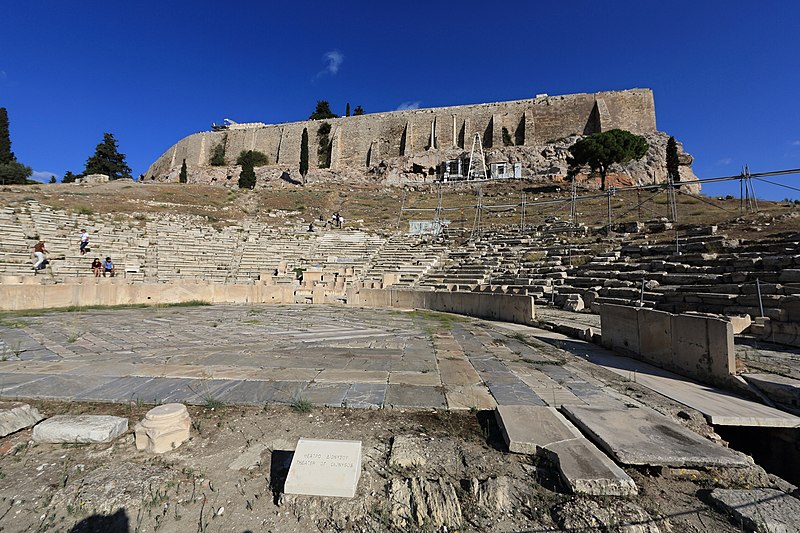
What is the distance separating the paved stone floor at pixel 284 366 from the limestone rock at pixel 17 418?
0.46 m

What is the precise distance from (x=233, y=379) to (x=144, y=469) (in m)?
1.72

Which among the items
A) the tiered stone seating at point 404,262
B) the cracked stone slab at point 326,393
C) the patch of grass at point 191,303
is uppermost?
the tiered stone seating at point 404,262

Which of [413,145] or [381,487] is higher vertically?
[413,145]

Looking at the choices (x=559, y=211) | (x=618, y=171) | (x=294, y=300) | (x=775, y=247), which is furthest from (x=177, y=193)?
(x=618, y=171)

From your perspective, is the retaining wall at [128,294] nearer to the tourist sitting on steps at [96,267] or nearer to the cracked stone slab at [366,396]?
the tourist sitting on steps at [96,267]

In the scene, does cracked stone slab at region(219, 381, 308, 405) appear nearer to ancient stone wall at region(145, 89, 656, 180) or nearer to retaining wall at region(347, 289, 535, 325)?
retaining wall at region(347, 289, 535, 325)

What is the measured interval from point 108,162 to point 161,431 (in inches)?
2826

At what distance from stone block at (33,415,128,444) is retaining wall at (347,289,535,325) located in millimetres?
8165

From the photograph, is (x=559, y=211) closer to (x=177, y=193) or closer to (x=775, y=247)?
(x=775, y=247)

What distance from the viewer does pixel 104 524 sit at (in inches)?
74.5

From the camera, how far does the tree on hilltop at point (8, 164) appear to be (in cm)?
3872

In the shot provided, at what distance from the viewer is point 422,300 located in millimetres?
13141

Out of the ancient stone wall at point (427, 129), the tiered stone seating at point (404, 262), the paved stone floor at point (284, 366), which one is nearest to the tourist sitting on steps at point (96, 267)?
the paved stone floor at point (284, 366)

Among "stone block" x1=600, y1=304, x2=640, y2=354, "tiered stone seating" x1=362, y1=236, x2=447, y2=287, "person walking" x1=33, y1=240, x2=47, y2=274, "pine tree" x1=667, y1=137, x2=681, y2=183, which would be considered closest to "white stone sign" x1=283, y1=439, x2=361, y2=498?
"stone block" x1=600, y1=304, x2=640, y2=354
